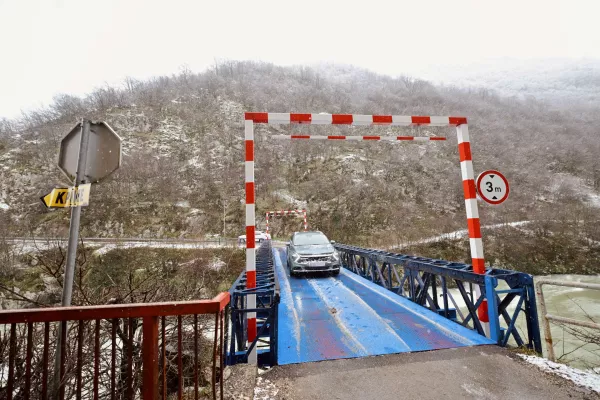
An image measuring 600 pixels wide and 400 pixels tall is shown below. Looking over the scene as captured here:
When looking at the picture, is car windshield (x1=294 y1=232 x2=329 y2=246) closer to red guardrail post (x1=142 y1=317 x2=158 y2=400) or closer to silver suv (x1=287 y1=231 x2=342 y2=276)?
silver suv (x1=287 y1=231 x2=342 y2=276)

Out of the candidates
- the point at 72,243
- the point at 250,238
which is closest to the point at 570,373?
the point at 250,238

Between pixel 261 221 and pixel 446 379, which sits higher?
pixel 261 221

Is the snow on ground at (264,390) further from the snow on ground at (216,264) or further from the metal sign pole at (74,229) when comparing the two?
the snow on ground at (216,264)

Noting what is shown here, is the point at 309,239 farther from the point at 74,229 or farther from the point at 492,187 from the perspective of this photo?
the point at 74,229

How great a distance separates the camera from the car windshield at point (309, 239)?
8.93m

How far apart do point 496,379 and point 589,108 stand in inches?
3391

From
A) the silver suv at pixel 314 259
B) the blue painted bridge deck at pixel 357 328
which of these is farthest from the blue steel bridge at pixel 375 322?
the silver suv at pixel 314 259

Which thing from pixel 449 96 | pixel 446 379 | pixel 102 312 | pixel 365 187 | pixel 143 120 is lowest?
pixel 446 379

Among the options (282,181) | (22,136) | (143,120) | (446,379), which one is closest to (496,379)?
(446,379)

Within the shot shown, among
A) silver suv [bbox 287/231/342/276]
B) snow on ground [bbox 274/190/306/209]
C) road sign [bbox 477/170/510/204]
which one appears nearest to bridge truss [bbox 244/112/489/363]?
road sign [bbox 477/170/510/204]

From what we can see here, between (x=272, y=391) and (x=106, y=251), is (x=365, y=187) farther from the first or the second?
(x=272, y=391)

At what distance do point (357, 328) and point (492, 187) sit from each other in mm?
2893

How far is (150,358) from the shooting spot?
1.67 metres

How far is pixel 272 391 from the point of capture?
2.47 m
